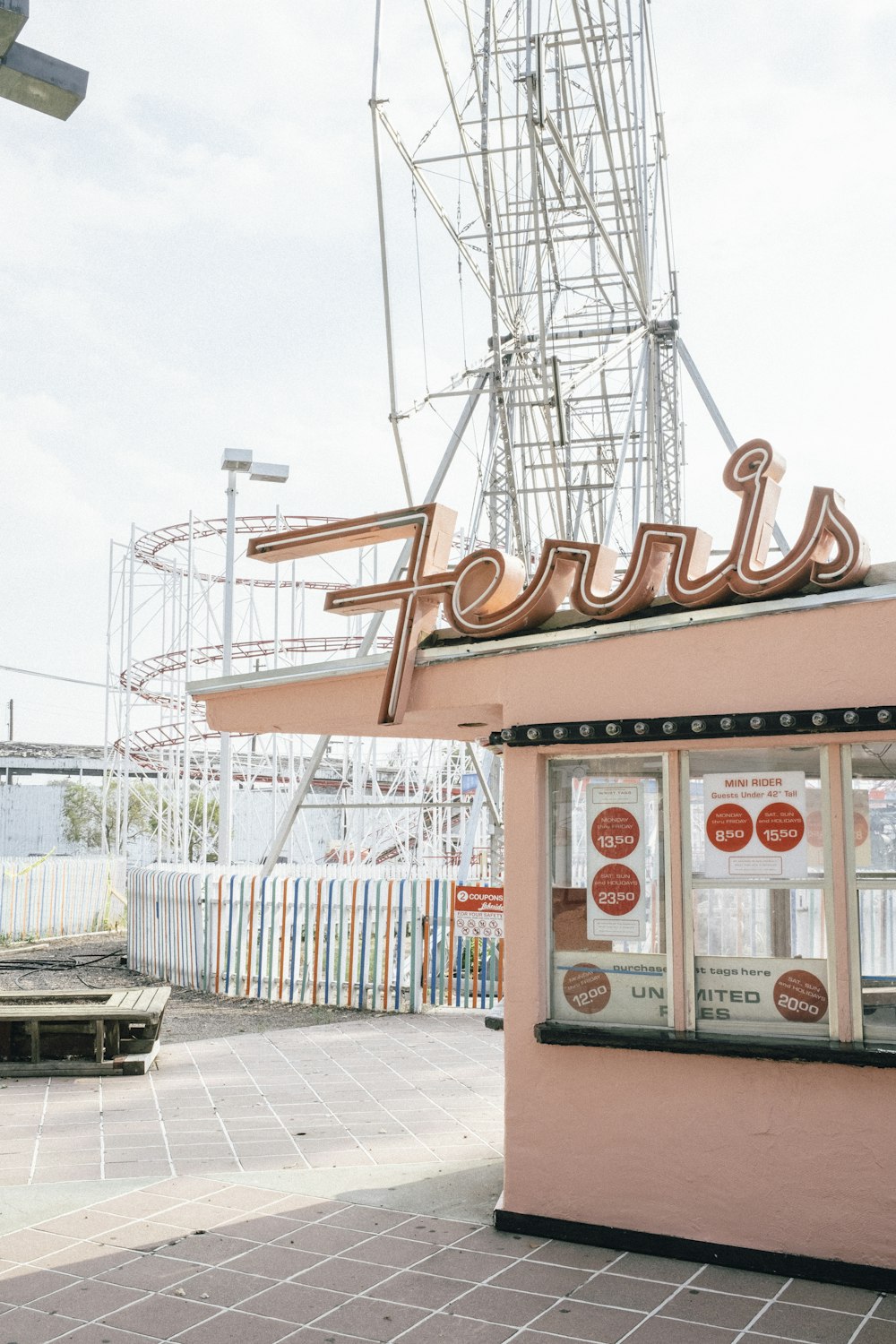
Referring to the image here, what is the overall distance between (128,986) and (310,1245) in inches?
359

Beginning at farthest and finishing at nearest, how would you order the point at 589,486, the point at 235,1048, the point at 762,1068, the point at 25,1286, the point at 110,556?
the point at 110,556 → the point at 589,486 → the point at 235,1048 → the point at 762,1068 → the point at 25,1286

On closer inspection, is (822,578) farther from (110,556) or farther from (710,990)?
(110,556)

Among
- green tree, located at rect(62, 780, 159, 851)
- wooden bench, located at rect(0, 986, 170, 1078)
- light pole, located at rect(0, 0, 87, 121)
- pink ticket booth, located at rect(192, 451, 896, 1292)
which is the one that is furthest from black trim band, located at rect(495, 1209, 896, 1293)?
green tree, located at rect(62, 780, 159, 851)

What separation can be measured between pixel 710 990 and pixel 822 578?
1.93 metres

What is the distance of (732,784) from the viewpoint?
5.29 metres

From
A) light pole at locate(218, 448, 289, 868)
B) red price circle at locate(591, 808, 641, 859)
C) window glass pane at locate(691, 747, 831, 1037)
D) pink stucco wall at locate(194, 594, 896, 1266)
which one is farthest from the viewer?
light pole at locate(218, 448, 289, 868)

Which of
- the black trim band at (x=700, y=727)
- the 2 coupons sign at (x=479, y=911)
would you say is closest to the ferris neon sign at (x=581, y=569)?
the black trim band at (x=700, y=727)

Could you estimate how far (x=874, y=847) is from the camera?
5.05 meters

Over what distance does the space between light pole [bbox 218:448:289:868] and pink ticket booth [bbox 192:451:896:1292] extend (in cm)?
1004

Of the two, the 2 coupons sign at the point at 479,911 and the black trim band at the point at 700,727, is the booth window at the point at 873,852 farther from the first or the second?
the 2 coupons sign at the point at 479,911

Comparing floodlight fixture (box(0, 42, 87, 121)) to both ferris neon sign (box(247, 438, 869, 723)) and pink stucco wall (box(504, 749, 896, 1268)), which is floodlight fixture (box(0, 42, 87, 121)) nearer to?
ferris neon sign (box(247, 438, 869, 723))

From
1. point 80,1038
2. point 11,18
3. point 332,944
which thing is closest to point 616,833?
point 11,18

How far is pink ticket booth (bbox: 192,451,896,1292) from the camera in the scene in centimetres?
488

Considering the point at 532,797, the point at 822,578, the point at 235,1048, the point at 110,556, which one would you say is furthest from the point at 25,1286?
the point at 110,556
